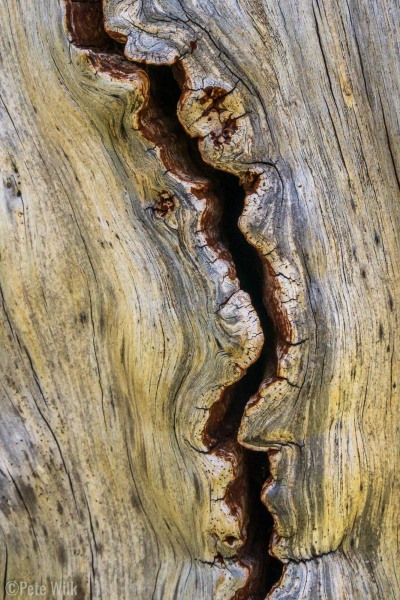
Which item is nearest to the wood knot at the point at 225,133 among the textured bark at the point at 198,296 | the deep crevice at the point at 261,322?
the textured bark at the point at 198,296

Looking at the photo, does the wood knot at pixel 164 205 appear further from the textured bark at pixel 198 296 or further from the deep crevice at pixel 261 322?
the deep crevice at pixel 261 322

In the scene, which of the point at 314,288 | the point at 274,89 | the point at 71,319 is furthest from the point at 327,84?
the point at 71,319

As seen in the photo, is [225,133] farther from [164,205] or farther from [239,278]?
[239,278]

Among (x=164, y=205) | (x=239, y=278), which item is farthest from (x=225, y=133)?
(x=239, y=278)

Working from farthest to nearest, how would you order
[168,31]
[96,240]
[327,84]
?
[96,240] → [327,84] → [168,31]

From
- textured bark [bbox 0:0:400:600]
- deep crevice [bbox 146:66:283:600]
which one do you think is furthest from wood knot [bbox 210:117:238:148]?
deep crevice [bbox 146:66:283:600]

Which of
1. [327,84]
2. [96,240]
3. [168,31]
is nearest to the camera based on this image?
[168,31]

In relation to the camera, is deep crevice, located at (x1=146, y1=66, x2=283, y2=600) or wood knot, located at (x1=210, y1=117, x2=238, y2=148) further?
deep crevice, located at (x1=146, y1=66, x2=283, y2=600)

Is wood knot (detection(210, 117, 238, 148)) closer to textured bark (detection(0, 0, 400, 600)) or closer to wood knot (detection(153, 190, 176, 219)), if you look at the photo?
textured bark (detection(0, 0, 400, 600))

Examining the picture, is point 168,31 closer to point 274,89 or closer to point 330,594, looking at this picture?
point 274,89
